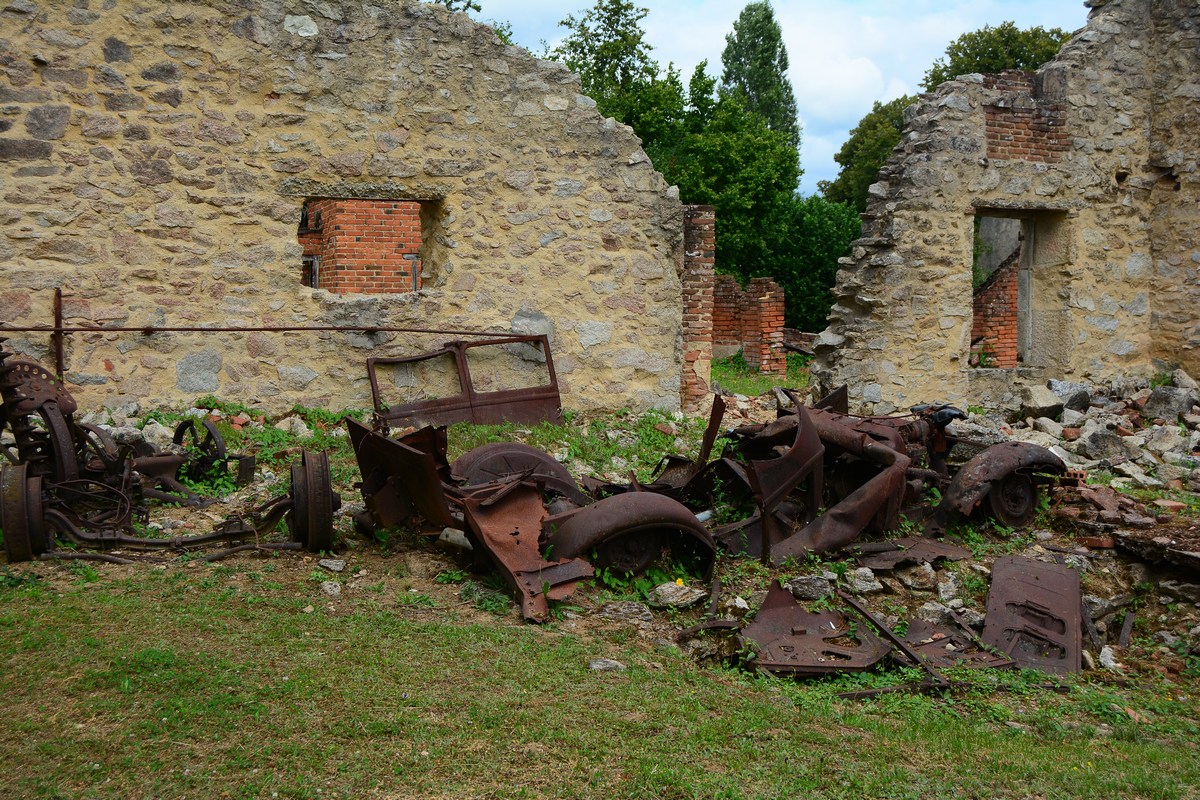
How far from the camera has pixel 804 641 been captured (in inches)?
191

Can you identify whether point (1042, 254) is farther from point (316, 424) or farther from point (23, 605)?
point (23, 605)

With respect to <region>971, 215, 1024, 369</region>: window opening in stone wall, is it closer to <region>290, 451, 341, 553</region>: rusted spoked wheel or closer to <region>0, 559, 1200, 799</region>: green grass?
<region>0, 559, 1200, 799</region>: green grass

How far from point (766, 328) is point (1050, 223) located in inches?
300

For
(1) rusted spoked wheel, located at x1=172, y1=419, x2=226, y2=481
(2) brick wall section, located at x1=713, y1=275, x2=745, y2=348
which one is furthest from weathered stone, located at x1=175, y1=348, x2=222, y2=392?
(2) brick wall section, located at x1=713, y1=275, x2=745, y2=348

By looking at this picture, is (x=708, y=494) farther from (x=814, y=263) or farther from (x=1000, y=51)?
(x=1000, y=51)

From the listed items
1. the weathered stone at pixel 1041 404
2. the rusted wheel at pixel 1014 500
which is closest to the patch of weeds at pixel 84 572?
the rusted wheel at pixel 1014 500

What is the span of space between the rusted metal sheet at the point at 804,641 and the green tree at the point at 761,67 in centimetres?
3781

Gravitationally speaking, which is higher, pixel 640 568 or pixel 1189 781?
pixel 640 568

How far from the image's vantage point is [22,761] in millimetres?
3275

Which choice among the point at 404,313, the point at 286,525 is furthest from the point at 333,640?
the point at 404,313

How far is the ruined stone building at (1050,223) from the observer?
10.6 metres

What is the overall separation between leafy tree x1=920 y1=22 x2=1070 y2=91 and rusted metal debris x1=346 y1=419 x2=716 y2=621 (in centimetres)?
2575

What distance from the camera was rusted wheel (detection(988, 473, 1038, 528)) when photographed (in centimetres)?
679

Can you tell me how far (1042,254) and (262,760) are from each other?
1045 cm
